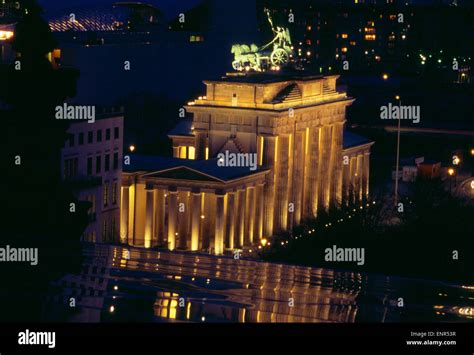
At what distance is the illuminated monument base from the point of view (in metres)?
58.9

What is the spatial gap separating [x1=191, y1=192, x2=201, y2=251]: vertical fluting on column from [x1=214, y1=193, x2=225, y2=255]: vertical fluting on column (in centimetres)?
74

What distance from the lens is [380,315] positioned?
14094 mm

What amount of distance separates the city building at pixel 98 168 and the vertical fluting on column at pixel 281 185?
30.7 ft

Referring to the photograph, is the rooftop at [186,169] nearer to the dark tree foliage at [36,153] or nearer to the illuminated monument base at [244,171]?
the illuminated monument base at [244,171]

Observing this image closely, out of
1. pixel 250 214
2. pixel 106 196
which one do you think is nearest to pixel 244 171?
pixel 250 214

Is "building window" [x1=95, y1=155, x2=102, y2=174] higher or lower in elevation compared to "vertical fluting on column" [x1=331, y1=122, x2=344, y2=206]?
higher

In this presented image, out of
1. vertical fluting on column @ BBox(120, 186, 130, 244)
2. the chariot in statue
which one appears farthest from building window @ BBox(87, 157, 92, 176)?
the chariot in statue

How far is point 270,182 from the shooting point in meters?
63.8

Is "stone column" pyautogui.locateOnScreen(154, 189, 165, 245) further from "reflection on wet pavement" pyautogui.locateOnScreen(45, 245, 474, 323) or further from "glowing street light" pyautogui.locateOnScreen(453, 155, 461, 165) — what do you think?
"reflection on wet pavement" pyautogui.locateOnScreen(45, 245, 474, 323)

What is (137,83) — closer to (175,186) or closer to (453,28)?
(175,186)

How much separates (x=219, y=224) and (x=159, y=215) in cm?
285

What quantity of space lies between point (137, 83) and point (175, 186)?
51.1 m

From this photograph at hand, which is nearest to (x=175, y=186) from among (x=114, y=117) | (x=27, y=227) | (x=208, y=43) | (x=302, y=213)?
(x=114, y=117)

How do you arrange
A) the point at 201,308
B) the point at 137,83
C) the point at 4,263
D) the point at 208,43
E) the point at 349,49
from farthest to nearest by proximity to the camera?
the point at 349,49 → the point at 208,43 → the point at 137,83 → the point at 4,263 → the point at 201,308
